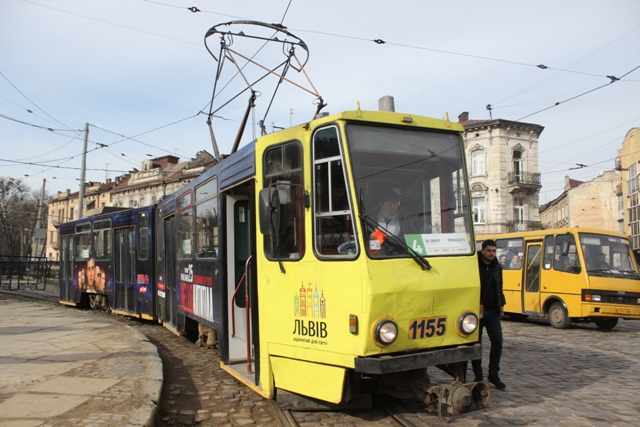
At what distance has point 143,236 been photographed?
1352cm

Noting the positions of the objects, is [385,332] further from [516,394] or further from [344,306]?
[516,394]

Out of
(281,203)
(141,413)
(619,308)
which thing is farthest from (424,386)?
(619,308)

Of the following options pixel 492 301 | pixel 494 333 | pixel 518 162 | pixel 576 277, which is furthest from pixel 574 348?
pixel 518 162

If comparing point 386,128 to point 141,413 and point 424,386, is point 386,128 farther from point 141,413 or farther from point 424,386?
point 141,413

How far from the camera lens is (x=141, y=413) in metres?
5.06

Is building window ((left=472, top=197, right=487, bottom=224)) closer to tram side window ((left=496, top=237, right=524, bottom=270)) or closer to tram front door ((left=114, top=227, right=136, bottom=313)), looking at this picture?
tram side window ((left=496, top=237, right=524, bottom=270))

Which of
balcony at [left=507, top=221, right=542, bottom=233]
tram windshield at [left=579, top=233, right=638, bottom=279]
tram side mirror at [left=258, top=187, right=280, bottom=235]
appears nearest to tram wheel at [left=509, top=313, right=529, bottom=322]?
tram windshield at [left=579, top=233, right=638, bottom=279]

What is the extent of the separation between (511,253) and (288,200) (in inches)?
477

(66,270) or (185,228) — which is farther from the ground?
(185,228)

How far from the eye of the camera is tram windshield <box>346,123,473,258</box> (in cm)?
498

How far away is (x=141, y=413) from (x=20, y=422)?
100cm

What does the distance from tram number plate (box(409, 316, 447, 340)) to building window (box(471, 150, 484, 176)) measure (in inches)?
1480

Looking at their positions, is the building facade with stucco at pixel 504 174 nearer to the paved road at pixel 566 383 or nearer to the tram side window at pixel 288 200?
the paved road at pixel 566 383

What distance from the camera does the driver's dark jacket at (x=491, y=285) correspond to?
673 cm
